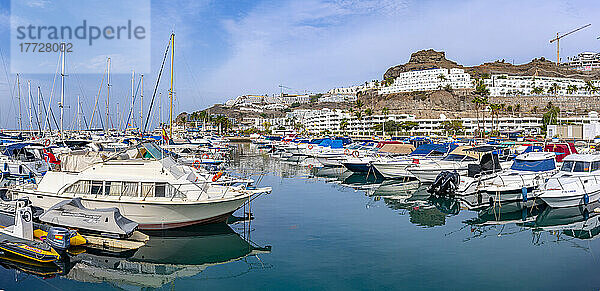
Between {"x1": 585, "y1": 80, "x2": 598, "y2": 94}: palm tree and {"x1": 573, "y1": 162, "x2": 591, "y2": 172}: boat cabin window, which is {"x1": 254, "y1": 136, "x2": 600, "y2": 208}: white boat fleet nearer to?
{"x1": 573, "y1": 162, "x2": 591, "y2": 172}: boat cabin window

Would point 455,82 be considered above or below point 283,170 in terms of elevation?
above

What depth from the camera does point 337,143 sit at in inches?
2197

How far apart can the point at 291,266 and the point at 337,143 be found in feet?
137

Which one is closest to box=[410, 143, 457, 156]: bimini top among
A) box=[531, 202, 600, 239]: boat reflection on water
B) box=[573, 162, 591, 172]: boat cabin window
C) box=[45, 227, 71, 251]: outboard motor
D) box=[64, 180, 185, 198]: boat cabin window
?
box=[573, 162, 591, 172]: boat cabin window

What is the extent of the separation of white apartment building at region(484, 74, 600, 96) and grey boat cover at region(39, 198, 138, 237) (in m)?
182

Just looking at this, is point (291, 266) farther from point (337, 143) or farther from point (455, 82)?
point (455, 82)

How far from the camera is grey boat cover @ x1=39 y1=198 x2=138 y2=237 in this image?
51.8 ft

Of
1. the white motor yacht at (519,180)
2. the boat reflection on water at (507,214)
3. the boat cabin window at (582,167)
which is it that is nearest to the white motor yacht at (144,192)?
the boat reflection on water at (507,214)

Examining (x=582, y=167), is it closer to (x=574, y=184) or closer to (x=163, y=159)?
(x=574, y=184)

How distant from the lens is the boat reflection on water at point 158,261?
13.6 metres

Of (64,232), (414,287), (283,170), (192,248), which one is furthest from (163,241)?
(283,170)

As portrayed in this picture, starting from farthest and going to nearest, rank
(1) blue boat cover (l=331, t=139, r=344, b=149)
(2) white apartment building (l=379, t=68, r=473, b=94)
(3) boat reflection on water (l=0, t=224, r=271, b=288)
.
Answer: (2) white apartment building (l=379, t=68, r=473, b=94) → (1) blue boat cover (l=331, t=139, r=344, b=149) → (3) boat reflection on water (l=0, t=224, r=271, b=288)

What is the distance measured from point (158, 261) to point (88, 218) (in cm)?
340

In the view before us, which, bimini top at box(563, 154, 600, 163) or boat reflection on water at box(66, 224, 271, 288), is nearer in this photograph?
boat reflection on water at box(66, 224, 271, 288)
